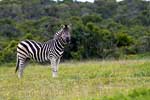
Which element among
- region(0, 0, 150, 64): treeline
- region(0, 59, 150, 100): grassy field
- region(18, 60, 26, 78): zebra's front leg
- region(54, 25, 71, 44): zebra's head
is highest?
region(54, 25, 71, 44): zebra's head

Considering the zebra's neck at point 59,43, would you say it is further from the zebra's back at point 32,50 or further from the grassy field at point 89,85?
the grassy field at point 89,85

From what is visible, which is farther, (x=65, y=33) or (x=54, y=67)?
(x=65, y=33)

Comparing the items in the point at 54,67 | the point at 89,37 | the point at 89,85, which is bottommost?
the point at 89,37

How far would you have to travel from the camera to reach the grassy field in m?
9.34

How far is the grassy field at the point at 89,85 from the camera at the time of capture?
934 centimetres

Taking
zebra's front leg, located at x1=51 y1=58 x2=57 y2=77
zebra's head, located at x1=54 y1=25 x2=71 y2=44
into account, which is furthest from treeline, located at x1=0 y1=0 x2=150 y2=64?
zebra's head, located at x1=54 y1=25 x2=71 y2=44

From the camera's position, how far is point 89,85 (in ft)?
37.6

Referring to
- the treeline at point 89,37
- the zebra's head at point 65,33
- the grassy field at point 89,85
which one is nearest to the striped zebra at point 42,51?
the zebra's head at point 65,33

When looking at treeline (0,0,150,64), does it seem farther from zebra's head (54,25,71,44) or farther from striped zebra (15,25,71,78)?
zebra's head (54,25,71,44)

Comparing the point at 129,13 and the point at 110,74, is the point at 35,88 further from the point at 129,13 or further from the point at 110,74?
the point at 129,13

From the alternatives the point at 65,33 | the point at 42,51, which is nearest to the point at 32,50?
the point at 42,51

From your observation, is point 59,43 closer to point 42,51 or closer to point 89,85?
point 42,51

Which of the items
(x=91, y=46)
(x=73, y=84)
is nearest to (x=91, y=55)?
(x=91, y=46)

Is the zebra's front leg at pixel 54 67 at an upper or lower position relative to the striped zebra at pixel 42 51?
lower
